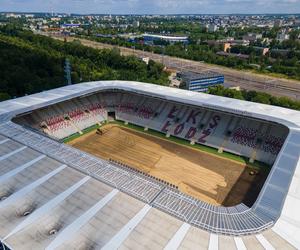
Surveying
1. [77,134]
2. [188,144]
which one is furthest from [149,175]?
[77,134]

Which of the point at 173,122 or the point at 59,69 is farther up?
the point at 59,69

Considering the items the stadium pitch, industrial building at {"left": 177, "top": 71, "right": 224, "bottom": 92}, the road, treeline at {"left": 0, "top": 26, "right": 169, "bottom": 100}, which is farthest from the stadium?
the road

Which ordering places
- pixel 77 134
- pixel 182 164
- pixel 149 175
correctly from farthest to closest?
pixel 77 134
pixel 182 164
pixel 149 175

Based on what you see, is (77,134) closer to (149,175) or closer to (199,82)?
(149,175)

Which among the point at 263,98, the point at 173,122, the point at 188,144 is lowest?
the point at 188,144

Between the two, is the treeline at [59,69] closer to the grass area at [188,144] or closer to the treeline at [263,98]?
the treeline at [263,98]

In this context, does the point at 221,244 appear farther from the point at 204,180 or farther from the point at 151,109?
the point at 151,109
